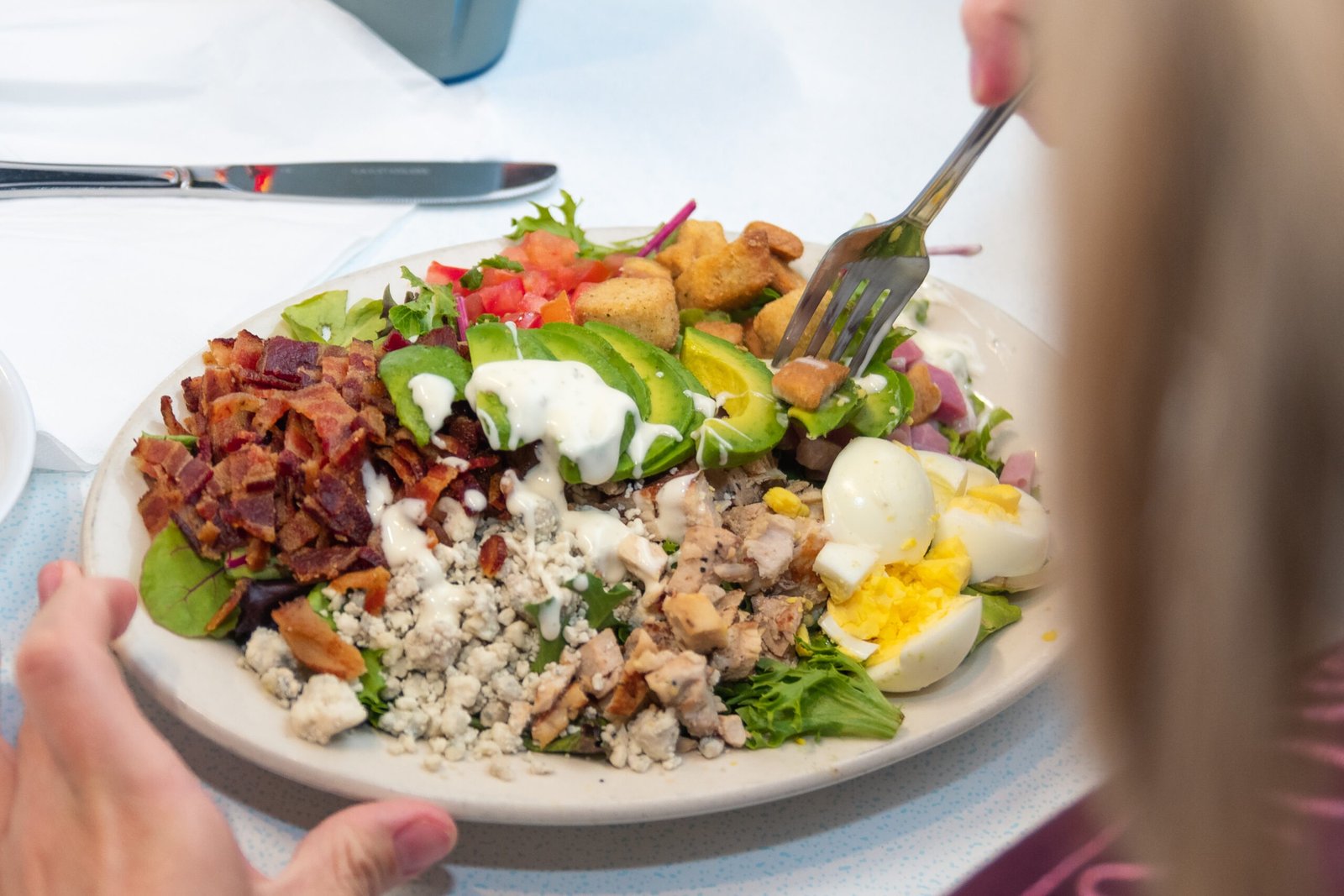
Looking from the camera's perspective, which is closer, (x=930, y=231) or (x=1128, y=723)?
(x=1128, y=723)

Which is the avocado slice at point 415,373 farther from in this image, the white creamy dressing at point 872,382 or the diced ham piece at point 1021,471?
the diced ham piece at point 1021,471

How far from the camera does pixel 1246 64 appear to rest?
0.55m

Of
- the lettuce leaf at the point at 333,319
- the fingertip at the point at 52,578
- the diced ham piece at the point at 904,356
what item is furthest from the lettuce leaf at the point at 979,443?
the fingertip at the point at 52,578

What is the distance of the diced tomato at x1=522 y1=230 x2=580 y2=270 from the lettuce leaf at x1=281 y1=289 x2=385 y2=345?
0.37m

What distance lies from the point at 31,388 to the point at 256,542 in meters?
0.81

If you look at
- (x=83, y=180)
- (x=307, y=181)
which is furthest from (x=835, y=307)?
Result: (x=83, y=180)

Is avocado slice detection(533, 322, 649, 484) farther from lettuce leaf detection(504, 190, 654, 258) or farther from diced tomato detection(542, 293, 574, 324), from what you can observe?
lettuce leaf detection(504, 190, 654, 258)

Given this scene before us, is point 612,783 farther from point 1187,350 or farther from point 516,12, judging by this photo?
point 516,12

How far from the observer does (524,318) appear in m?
2.02

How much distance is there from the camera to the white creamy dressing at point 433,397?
162 centimetres

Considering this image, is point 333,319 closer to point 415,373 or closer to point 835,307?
point 415,373

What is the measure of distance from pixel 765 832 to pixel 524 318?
107 centimetres

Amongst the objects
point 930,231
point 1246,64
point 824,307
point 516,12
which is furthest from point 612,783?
point 516,12

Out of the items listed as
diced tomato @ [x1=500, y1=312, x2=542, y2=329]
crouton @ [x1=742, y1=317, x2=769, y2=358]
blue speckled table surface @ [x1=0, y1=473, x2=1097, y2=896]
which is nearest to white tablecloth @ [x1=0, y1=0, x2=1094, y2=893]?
blue speckled table surface @ [x1=0, y1=473, x2=1097, y2=896]
